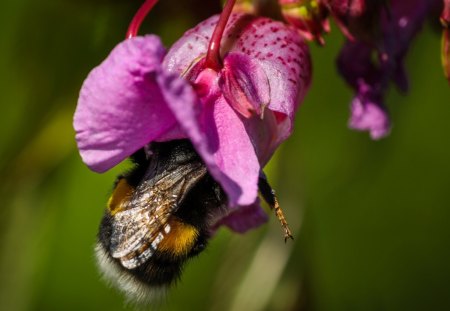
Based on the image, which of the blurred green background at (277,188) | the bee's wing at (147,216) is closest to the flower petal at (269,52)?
the bee's wing at (147,216)

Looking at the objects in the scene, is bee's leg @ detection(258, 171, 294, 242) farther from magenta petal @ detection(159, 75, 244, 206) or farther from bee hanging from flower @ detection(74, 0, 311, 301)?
magenta petal @ detection(159, 75, 244, 206)

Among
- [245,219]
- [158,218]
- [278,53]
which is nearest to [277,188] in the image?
[245,219]

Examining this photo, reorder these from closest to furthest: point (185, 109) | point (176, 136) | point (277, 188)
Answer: point (185, 109) < point (176, 136) < point (277, 188)

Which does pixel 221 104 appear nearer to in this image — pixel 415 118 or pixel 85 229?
pixel 85 229

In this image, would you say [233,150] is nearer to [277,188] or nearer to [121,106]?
[121,106]

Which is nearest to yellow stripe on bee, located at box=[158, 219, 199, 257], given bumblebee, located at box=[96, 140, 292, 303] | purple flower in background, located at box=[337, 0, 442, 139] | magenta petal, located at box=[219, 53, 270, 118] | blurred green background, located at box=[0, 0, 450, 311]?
bumblebee, located at box=[96, 140, 292, 303]

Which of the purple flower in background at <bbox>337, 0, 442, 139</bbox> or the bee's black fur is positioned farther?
the purple flower in background at <bbox>337, 0, 442, 139</bbox>
